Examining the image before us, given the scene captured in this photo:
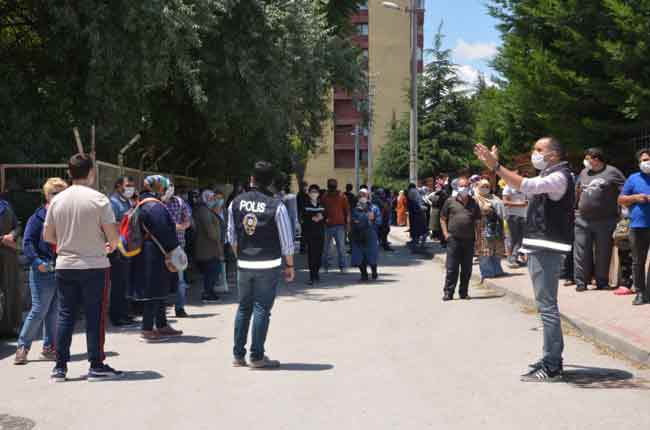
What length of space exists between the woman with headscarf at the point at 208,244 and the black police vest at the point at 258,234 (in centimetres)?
521

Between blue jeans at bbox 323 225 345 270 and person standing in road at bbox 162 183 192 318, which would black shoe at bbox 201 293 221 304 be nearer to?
person standing in road at bbox 162 183 192 318

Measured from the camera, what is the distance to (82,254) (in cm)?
736

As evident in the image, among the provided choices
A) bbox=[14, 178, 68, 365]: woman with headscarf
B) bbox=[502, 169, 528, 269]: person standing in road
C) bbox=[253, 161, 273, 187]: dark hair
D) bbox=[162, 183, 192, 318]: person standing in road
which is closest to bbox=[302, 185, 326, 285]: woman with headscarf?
bbox=[502, 169, 528, 269]: person standing in road

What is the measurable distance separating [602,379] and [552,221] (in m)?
1.39

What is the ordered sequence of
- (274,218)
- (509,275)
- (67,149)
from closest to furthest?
(274,218) → (509,275) → (67,149)

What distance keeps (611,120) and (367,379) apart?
11.9 metres

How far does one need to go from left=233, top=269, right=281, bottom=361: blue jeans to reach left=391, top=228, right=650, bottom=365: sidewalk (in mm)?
3418

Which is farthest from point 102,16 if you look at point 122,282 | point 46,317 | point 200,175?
point 200,175

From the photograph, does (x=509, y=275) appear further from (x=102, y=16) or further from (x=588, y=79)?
(x=102, y=16)

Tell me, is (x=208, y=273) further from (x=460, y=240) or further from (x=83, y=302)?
(x=83, y=302)

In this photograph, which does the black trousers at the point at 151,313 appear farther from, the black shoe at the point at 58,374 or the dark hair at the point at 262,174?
the dark hair at the point at 262,174

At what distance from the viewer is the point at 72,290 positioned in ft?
24.5


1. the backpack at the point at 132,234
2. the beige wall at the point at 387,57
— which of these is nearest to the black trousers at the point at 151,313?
the backpack at the point at 132,234

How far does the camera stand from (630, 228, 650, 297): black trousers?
1074 cm
